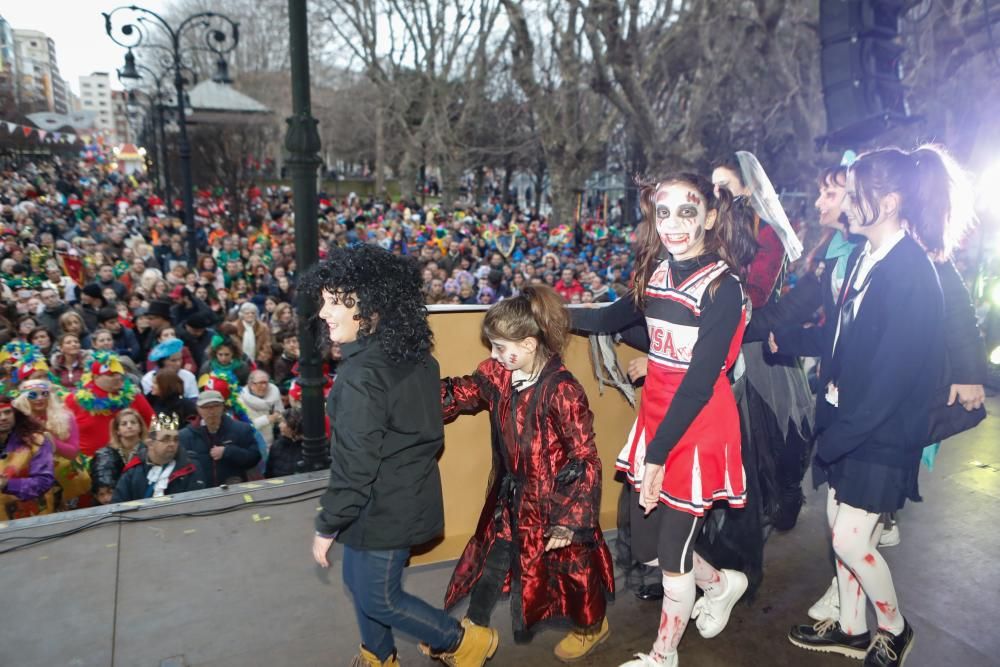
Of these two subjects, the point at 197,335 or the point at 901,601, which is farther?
the point at 197,335

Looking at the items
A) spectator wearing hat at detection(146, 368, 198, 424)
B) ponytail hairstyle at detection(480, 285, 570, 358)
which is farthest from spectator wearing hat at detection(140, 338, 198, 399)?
ponytail hairstyle at detection(480, 285, 570, 358)

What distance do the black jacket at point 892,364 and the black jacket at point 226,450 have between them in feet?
12.5

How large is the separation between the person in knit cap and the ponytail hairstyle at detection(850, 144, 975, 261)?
4.79 m

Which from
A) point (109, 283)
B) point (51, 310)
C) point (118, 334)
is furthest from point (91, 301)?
point (118, 334)

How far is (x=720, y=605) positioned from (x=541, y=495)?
37.3 inches

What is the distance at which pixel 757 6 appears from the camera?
1432 centimetres

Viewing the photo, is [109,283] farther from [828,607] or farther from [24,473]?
[828,607]

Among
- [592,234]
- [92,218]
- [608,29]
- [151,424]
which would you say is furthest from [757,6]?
[92,218]

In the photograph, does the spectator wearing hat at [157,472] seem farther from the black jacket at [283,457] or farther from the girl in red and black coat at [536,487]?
the girl in red and black coat at [536,487]

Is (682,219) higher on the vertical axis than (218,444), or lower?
higher

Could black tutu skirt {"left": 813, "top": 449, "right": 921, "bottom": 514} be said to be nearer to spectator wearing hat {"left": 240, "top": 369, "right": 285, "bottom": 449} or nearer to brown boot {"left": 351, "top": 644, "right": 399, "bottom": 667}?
brown boot {"left": 351, "top": 644, "right": 399, "bottom": 667}

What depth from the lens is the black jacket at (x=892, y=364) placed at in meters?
2.33

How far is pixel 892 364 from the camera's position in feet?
7.64

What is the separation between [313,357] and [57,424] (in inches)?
69.4
